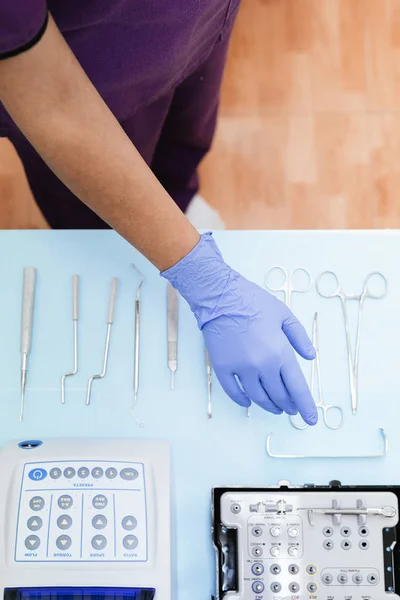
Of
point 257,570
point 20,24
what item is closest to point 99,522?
point 257,570

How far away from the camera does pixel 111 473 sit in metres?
0.82

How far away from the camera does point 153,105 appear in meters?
1.09

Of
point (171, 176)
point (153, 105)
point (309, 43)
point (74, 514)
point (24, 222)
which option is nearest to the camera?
point (74, 514)

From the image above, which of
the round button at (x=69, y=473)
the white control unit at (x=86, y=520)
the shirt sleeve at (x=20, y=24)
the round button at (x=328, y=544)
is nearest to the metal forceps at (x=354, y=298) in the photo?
the round button at (x=328, y=544)

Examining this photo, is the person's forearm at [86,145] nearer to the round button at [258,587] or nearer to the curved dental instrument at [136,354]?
the curved dental instrument at [136,354]

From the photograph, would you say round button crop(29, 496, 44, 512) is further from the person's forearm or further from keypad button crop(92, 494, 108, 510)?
the person's forearm

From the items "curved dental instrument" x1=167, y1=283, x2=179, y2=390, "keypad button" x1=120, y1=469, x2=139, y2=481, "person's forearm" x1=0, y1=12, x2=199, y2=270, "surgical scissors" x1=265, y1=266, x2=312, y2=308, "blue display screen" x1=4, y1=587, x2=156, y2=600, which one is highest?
"person's forearm" x1=0, y1=12, x2=199, y2=270

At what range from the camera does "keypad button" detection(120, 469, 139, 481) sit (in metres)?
0.81

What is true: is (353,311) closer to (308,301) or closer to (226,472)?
(308,301)

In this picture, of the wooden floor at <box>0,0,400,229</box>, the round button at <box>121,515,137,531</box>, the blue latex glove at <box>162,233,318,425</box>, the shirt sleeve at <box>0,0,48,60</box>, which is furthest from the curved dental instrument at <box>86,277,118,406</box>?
the wooden floor at <box>0,0,400,229</box>

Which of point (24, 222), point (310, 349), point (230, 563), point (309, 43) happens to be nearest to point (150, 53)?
Result: point (310, 349)

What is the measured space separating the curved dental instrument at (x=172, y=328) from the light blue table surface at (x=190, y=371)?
0.05 feet

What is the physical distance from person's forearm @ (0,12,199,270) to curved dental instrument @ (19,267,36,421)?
239 millimetres

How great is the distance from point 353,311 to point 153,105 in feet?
1.59
